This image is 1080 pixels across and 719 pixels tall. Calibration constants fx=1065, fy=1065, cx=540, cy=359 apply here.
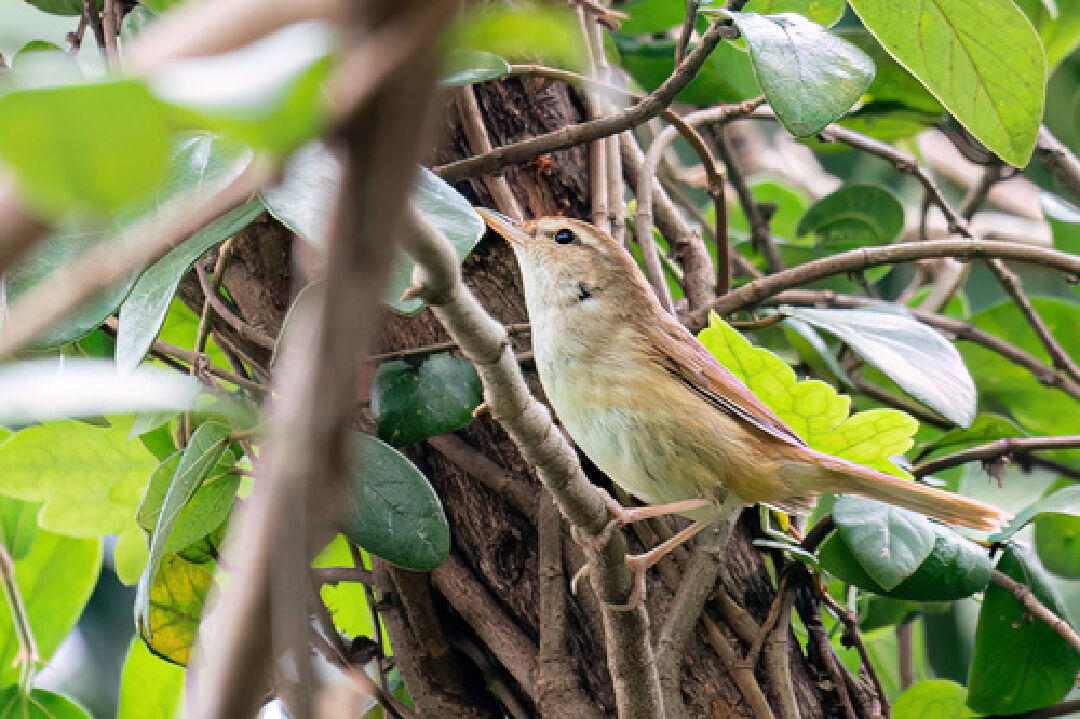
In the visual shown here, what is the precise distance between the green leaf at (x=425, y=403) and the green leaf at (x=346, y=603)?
0.36 m

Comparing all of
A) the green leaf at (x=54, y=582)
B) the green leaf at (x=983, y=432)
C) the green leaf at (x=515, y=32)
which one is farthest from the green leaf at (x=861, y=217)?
the green leaf at (x=515, y=32)

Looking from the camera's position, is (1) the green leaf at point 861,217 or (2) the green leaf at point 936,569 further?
(1) the green leaf at point 861,217

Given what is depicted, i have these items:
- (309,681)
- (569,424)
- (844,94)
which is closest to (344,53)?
(309,681)

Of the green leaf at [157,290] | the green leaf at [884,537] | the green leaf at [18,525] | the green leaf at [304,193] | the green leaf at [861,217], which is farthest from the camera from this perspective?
the green leaf at [861,217]

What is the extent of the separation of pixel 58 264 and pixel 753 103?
124 cm

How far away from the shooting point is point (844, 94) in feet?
4.36

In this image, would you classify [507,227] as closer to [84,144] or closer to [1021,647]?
[1021,647]

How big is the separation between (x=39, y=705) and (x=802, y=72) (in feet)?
4.82

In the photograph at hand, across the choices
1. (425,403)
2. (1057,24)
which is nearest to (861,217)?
(1057,24)

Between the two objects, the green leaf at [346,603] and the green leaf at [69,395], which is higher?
the green leaf at [69,395]

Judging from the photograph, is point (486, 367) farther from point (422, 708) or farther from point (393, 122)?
point (422, 708)

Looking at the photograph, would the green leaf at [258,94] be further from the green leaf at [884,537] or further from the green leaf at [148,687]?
the green leaf at [148,687]

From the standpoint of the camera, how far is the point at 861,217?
2439mm

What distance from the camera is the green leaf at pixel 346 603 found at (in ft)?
5.70
